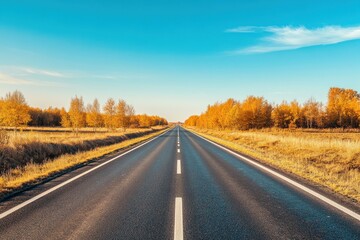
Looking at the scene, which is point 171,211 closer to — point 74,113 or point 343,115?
point 74,113

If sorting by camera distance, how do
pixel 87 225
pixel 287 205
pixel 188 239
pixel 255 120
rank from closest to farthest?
pixel 188 239
pixel 87 225
pixel 287 205
pixel 255 120

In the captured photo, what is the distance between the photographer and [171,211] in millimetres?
5066

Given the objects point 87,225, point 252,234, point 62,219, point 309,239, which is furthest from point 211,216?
point 62,219

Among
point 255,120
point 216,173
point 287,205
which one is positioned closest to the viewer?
point 287,205

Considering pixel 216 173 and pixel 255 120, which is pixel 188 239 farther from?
pixel 255 120

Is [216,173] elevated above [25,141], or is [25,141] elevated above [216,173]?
[25,141]

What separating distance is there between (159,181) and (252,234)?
4.37 meters

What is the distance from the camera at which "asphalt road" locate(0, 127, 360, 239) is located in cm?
402

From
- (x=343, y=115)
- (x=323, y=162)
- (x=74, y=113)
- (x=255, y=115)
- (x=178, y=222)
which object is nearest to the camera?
(x=178, y=222)

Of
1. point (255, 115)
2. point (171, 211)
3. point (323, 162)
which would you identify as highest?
point (255, 115)

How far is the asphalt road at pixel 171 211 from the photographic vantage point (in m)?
4.02

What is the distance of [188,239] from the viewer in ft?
12.3

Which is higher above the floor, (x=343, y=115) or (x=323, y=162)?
(x=343, y=115)

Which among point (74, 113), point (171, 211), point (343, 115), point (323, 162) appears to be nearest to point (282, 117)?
point (343, 115)
